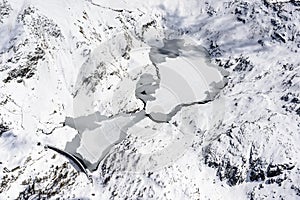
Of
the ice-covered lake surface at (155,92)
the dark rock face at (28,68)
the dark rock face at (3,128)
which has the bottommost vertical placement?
the ice-covered lake surface at (155,92)

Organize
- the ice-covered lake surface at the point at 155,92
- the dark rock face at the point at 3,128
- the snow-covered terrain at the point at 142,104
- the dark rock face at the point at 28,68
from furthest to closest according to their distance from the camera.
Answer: the ice-covered lake surface at the point at 155,92, the dark rock face at the point at 28,68, the snow-covered terrain at the point at 142,104, the dark rock face at the point at 3,128

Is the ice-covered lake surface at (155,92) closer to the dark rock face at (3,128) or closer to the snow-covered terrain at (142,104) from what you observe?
the snow-covered terrain at (142,104)

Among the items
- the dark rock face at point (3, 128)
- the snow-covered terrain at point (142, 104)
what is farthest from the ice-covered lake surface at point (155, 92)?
the dark rock face at point (3, 128)

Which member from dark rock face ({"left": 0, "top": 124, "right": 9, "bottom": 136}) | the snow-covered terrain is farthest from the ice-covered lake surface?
dark rock face ({"left": 0, "top": 124, "right": 9, "bottom": 136})

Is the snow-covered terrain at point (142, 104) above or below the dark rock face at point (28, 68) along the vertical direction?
below

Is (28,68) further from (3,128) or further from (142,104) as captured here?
(142,104)

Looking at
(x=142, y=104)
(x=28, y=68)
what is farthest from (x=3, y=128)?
(x=142, y=104)
